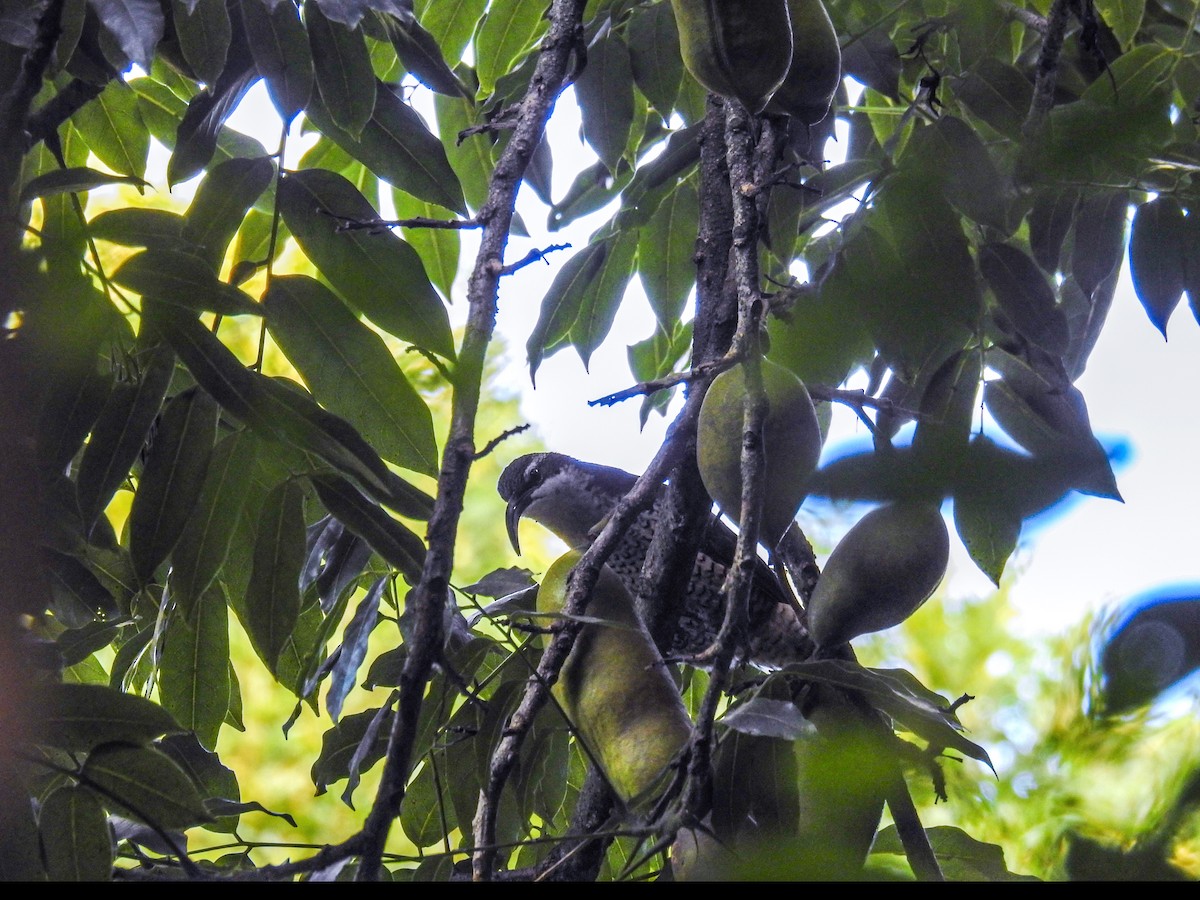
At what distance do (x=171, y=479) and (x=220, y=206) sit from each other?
357 millimetres

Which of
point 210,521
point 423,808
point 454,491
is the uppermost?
point 210,521

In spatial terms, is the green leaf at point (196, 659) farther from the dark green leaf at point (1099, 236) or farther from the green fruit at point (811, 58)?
the dark green leaf at point (1099, 236)

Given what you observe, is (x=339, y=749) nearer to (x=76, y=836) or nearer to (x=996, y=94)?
(x=76, y=836)

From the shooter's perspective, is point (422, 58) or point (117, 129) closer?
point (422, 58)

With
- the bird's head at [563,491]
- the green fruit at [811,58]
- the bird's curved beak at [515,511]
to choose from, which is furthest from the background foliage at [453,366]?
the bird's curved beak at [515,511]

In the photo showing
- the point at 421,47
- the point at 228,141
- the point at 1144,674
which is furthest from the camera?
the point at 228,141

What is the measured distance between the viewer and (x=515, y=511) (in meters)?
3.53

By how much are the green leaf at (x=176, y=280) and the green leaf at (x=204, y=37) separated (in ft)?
1.18

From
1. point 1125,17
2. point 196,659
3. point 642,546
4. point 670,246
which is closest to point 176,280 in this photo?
point 196,659

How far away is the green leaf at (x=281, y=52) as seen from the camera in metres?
1.42

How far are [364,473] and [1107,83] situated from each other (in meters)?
1.28

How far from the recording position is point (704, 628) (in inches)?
103

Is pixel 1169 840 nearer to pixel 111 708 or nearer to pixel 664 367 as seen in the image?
pixel 111 708
